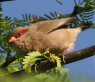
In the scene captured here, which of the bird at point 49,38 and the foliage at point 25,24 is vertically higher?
the foliage at point 25,24

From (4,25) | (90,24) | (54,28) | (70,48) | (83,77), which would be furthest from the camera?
(54,28)

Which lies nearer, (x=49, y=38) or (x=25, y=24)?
(x=25, y=24)

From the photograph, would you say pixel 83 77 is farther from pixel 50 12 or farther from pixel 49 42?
pixel 49 42

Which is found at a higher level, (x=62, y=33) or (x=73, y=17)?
(x=73, y=17)

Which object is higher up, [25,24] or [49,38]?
[25,24]

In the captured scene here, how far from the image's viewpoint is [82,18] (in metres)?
0.97

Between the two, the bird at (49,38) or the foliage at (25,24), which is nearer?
the foliage at (25,24)

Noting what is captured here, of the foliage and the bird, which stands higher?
the foliage

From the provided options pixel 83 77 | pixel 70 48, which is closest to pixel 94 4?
pixel 83 77

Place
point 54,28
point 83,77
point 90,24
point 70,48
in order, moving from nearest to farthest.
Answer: point 83,77
point 90,24
point 70,48
point 54,28

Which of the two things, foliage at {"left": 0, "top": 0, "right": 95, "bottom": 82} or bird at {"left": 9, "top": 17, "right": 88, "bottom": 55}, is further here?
bird at {"left": 9, "top": 17, "right": 88, "bottom": 55}

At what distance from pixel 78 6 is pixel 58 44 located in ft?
2.90

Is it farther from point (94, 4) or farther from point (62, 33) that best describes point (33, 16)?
point (62, 33)

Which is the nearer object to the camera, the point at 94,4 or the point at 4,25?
the point at 4,25
